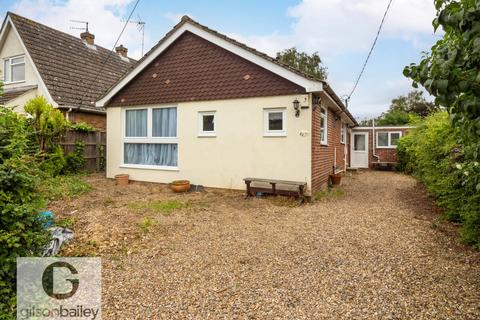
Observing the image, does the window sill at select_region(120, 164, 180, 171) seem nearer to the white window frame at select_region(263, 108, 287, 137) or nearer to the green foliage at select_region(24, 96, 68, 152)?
the green foliage at select_region(24, 96, 68, 152)

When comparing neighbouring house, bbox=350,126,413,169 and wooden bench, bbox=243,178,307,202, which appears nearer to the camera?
wooden bench, bbox=243,178,307,202

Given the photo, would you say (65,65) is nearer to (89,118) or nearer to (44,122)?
(89,118)

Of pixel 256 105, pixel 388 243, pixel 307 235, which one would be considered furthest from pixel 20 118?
pixel 256 105

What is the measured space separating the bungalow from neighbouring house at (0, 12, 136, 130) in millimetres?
3552

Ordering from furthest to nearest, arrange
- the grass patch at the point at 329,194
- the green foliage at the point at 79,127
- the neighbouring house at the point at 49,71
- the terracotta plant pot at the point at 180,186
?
the neighbouring house at the point at 49,71 → the green foliage at the point at 79,127 → the terracotta plant pot at the point at 180,186 → the grass patch at the point at 329,194

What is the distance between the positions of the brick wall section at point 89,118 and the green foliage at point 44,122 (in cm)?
235

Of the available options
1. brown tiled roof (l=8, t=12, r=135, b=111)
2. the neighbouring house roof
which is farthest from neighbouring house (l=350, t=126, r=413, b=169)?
brown tiled roof (l=8, t=12, r=135, b=111)

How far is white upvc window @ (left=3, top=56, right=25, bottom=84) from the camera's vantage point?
49.0 feet

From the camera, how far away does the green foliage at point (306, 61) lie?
26562 mm

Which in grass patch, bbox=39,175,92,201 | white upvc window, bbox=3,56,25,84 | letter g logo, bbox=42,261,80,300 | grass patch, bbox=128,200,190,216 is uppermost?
Result: white upvc window, bbox=3,56,25,84

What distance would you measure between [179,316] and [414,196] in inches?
343

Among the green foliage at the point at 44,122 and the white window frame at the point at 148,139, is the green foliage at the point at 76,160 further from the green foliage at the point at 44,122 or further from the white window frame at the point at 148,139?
the white window frame at the point at 148,139

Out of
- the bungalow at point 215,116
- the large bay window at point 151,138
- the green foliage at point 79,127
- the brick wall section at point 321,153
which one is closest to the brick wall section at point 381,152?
the brick wall section at point 321,153

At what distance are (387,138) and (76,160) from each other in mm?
18136
